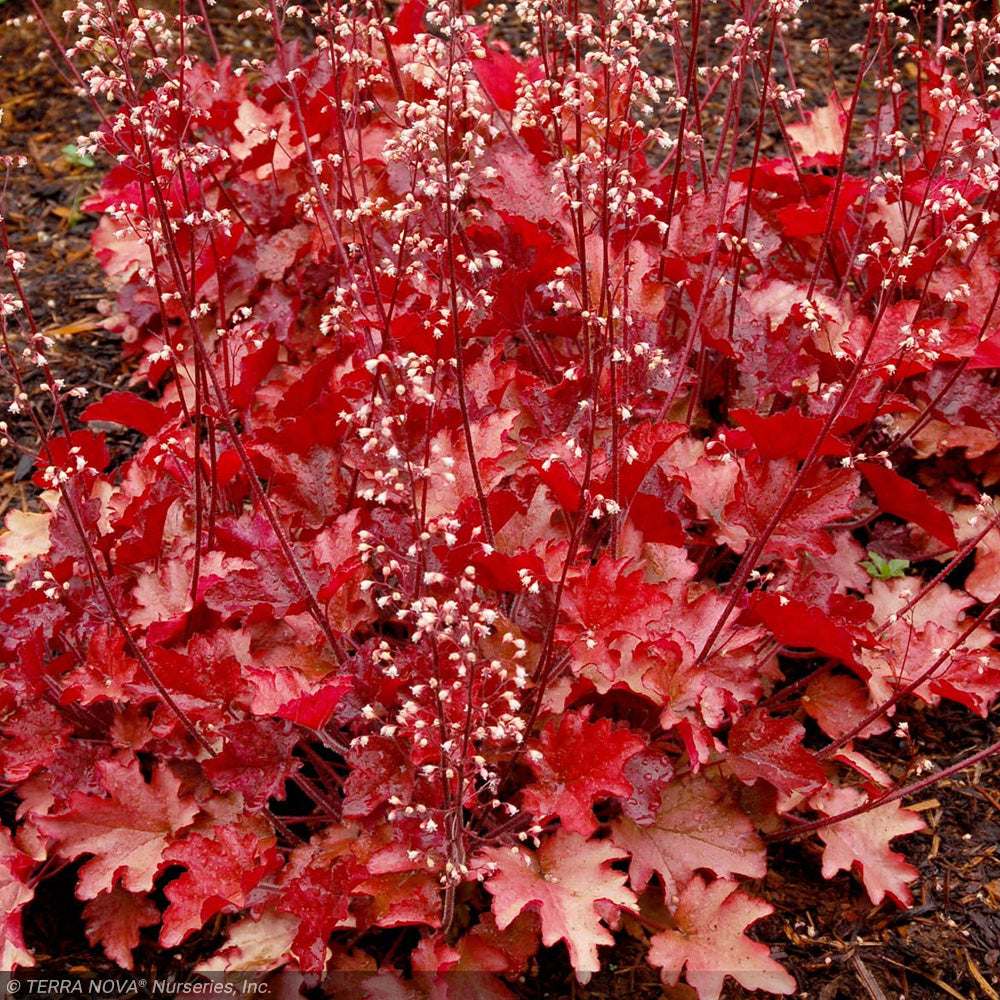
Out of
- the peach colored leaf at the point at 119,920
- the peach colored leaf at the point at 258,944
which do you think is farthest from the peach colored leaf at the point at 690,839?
the peach colored leaf at the point at 119,920

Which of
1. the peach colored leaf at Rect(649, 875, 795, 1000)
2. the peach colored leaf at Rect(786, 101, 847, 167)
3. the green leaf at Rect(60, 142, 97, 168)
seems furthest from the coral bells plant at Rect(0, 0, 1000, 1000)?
the green leaf at Rect(60, 142, 97, 168)

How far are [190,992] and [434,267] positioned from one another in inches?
64.4

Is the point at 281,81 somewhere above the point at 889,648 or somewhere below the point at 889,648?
above

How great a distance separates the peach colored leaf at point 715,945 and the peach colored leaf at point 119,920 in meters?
0.94

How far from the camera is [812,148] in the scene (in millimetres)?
3191

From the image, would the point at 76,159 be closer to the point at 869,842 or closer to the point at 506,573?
the point at 506,573

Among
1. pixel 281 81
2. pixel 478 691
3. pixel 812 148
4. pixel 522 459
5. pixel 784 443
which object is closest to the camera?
pixel 478 691

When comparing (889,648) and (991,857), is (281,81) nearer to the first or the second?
(889,648)

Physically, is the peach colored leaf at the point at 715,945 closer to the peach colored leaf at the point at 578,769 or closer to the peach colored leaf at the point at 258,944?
the peach colored leaf at the point at 578,769

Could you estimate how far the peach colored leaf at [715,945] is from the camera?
1.79m

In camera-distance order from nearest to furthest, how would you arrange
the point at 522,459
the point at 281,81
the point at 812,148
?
the point at 522,459 → the point at 281,81 → the point at 812,148

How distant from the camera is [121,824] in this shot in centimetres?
197

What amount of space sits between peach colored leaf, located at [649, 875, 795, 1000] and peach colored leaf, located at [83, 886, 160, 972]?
0.94m

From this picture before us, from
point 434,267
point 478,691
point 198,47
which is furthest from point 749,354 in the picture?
point 198,47
